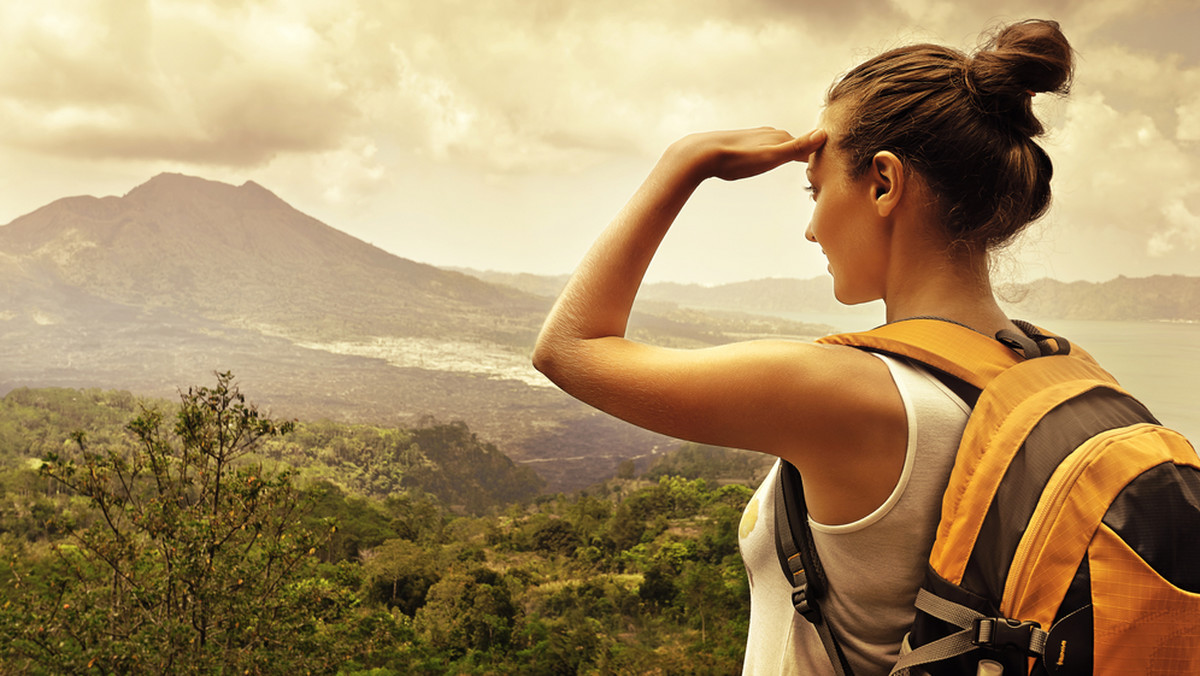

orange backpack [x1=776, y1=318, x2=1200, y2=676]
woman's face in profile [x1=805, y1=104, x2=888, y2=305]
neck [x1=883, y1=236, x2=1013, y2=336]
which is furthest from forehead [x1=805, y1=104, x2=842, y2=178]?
orange backpack [x1=776, y1=318, x2=1200, y2=676]

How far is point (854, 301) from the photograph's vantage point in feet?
2.28

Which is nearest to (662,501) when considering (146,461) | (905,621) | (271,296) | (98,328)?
(146,461)

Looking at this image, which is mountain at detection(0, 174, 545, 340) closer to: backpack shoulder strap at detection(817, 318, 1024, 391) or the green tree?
the green tree

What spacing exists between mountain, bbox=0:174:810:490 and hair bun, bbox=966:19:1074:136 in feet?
217

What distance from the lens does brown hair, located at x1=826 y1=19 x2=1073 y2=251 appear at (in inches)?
23.2

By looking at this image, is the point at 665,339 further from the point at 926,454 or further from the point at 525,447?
the point at 926,454

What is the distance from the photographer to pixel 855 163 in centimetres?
61

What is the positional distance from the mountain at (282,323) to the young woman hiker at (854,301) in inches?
2607

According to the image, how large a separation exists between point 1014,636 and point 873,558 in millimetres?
107

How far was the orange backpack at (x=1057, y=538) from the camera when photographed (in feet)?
1.50

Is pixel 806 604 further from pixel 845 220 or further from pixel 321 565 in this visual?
pixel 321 565

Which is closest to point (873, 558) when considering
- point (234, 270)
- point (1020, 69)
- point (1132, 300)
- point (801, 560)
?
point (801, 560)

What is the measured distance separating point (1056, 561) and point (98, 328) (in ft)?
435

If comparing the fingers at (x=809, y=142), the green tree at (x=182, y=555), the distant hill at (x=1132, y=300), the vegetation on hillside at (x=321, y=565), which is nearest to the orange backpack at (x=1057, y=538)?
the fingers at (x=809, y=142)
